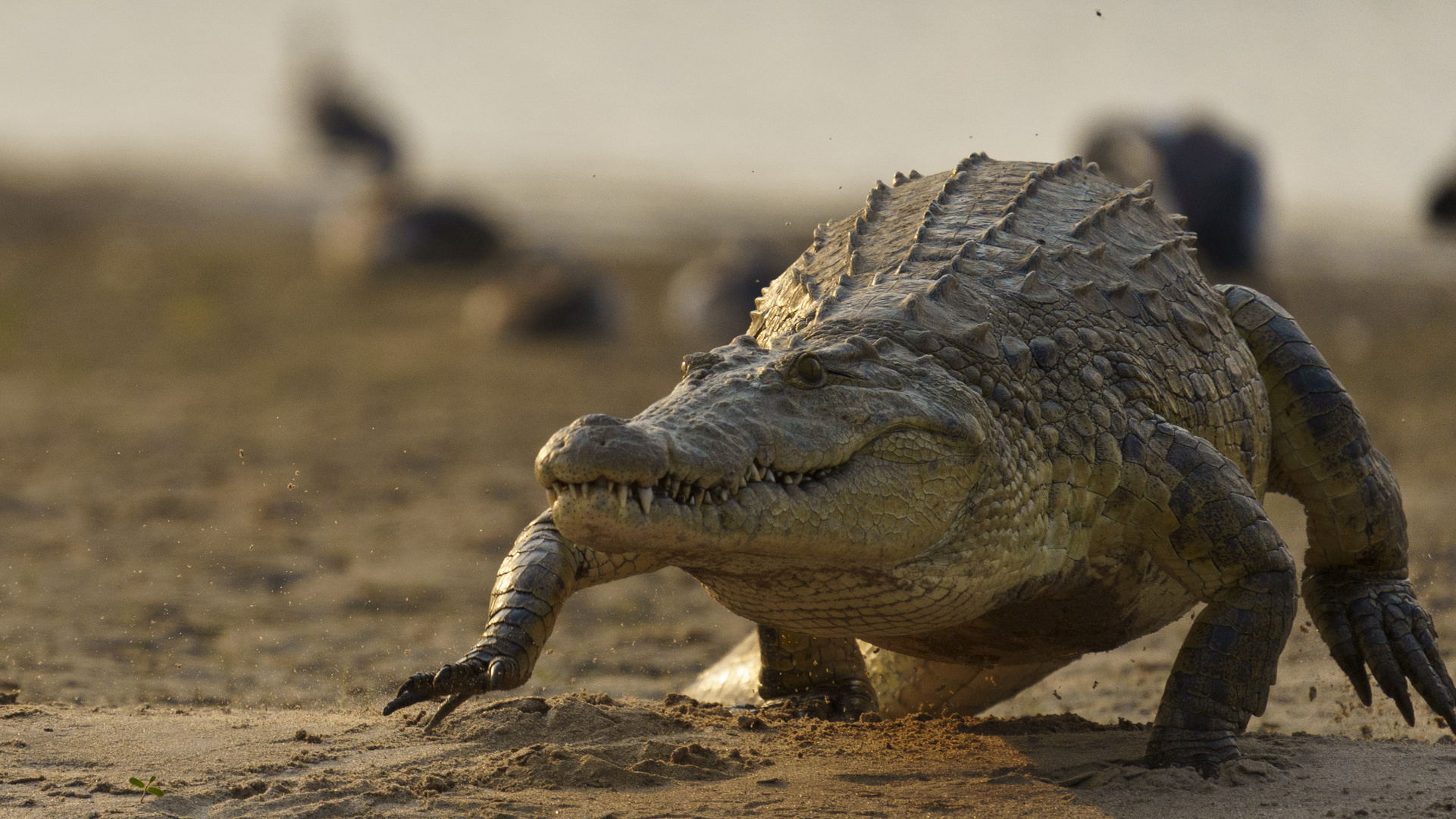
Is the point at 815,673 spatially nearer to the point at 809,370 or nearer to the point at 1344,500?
the point at 809,370

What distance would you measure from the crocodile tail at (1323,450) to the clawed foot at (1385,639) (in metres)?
0.09

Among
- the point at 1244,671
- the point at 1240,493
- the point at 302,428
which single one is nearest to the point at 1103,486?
the point at 1240,493

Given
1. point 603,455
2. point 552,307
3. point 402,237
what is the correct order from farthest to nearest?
point 402,237, point 552,307, point 603,455

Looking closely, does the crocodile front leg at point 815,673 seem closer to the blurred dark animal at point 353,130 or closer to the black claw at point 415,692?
the black claw at point 415,692

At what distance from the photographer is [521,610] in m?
3.57

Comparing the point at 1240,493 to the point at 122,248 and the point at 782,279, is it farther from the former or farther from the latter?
the point at 122,248

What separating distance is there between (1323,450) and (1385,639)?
0.61 m

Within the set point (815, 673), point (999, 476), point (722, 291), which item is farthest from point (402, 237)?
point (999, 476)

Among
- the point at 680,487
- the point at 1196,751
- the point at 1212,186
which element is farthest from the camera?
the point at 1212,186

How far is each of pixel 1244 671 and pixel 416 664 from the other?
3.24 meters

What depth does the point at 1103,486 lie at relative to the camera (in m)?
3.59

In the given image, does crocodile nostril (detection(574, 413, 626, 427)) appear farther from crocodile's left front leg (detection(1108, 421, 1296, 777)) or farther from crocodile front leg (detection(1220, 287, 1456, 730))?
crocodile front leg (detection(1220, 287, 1456, 730))

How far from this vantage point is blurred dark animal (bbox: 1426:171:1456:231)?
20562 mm

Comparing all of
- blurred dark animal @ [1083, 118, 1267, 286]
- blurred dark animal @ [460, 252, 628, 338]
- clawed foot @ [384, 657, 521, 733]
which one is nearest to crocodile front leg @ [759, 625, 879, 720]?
clawed foot @ [384, 657, 521, 733]
